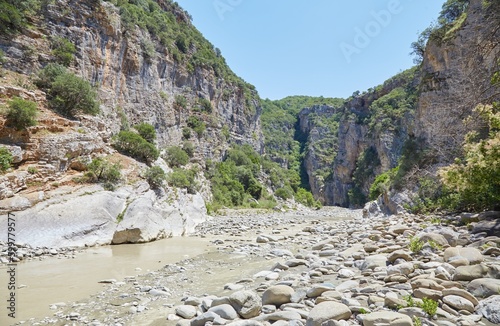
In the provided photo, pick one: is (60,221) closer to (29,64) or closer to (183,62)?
(29,64)

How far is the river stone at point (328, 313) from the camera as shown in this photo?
346 centimetres

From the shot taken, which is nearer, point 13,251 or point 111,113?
point 13,251

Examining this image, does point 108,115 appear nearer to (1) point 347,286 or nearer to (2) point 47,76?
(2) point 47,76

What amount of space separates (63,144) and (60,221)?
Answer: 4584mm

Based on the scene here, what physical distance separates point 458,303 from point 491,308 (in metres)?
0.33

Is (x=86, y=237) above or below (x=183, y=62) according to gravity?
below

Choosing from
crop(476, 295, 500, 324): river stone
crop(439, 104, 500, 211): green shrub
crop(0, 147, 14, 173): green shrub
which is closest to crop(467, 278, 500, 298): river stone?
crop(476, 295, 500, 324): river stone

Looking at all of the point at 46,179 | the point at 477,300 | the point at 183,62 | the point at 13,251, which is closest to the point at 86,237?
the point at 13,251

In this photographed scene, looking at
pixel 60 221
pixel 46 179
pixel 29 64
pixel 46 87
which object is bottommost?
pixel 60 221

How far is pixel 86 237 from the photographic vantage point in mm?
11359

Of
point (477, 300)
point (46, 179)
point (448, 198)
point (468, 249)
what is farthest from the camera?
point (448, 198)

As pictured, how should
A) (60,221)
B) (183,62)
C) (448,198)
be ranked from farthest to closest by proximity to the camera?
(183,62)
(448,198)
(60,221)

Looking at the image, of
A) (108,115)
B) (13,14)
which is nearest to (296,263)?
(108,115)

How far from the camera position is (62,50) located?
21.1 metres
